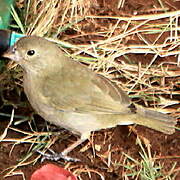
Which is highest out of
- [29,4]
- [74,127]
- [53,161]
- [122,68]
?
[29,4]

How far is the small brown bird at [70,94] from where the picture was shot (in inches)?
A: 188

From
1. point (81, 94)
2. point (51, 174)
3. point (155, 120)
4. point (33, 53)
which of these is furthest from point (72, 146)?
point (33, 53)

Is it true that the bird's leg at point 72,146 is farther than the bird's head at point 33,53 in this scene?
Yes

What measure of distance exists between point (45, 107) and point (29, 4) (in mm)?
1780

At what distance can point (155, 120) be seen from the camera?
203 inches

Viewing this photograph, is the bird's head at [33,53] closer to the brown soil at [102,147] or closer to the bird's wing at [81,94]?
the bird's wing at [81,94]

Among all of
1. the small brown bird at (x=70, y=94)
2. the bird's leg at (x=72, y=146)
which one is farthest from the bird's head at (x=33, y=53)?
the bird's leg at (x=72, y=146)

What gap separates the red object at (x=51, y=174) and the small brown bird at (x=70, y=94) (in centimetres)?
25

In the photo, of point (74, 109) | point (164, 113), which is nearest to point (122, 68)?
point (164, 113)

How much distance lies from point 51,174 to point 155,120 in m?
1.11

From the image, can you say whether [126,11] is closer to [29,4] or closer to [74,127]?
[29,4]

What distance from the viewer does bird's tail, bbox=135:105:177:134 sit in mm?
5137

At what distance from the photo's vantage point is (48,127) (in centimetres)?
543

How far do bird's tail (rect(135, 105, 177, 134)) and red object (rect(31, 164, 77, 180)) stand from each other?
848 mm
